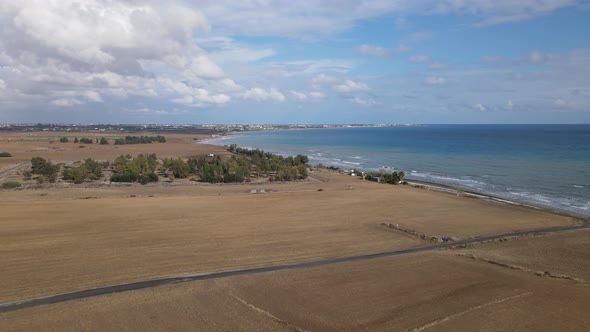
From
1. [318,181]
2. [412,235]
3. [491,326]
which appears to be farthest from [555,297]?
[318,181]

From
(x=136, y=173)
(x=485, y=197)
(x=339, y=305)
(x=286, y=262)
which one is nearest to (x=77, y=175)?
(x=136, y=173)

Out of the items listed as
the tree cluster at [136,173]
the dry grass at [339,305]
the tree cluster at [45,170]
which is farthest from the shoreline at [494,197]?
the tree cluster at [45,170]

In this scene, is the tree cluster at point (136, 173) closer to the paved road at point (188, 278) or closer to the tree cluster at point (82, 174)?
the tree cluster at point (82, 174)

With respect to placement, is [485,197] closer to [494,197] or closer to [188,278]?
[494,197]

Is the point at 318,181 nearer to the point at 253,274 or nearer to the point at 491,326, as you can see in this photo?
the point at 253,274

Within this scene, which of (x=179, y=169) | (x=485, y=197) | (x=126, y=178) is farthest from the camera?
(x=179, y=169)

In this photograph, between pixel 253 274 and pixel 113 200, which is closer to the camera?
pixel 253 274

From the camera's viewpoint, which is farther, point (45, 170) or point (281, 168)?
point (281, 168)

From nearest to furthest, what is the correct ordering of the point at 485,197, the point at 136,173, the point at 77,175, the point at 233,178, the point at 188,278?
the point at 188,278
the point at 485,197
the point at 77,175
the point at 136,173
the point at 233,178
